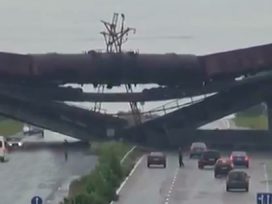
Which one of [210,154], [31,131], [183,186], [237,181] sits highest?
[31,131]

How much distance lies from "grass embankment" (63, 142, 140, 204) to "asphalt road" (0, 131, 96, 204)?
48.1 inches

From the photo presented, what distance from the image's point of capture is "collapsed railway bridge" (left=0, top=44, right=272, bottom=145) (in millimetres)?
97625

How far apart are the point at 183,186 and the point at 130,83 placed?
35.4 metres

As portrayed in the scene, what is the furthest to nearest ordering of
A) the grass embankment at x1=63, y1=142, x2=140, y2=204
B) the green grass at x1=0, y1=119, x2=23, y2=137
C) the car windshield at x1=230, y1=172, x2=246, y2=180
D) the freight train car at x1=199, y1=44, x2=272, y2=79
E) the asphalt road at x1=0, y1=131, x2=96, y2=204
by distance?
the green grass at x1=0, y1=119, x2=23, y2=137
the freight train car at x1=199, y1=44, x2=272, y2=79
the car windshield at x1=230, y1=172, x2=246, y2=180
the asphalt road at x1=0, y1=131, x2=96, y2=204
the grass embankment at x1=63, y1=142, x2=140, y2=204

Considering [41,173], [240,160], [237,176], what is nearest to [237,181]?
[237,176]

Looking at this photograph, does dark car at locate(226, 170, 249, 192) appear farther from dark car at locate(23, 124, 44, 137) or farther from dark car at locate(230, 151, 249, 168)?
dark car at locate(23, 124, 44, 137)

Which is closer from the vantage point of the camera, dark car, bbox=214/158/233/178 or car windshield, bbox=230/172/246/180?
car windshield, bbox=230/172/246/180

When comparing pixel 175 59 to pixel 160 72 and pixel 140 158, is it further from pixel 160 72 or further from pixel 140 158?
pixel 140 158

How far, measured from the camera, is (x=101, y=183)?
5038cm

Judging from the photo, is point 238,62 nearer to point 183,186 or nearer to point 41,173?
point 41,173

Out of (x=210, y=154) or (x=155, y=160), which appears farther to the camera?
(x=210, y=154)

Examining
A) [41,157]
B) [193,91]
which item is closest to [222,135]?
[193,91]

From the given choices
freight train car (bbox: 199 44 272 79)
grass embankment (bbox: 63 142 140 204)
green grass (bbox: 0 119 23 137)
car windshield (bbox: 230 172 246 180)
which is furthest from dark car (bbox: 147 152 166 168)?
green grass (bbox: 0 119 23 137)

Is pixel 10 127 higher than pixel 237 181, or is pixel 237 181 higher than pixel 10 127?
pixel 10 127
